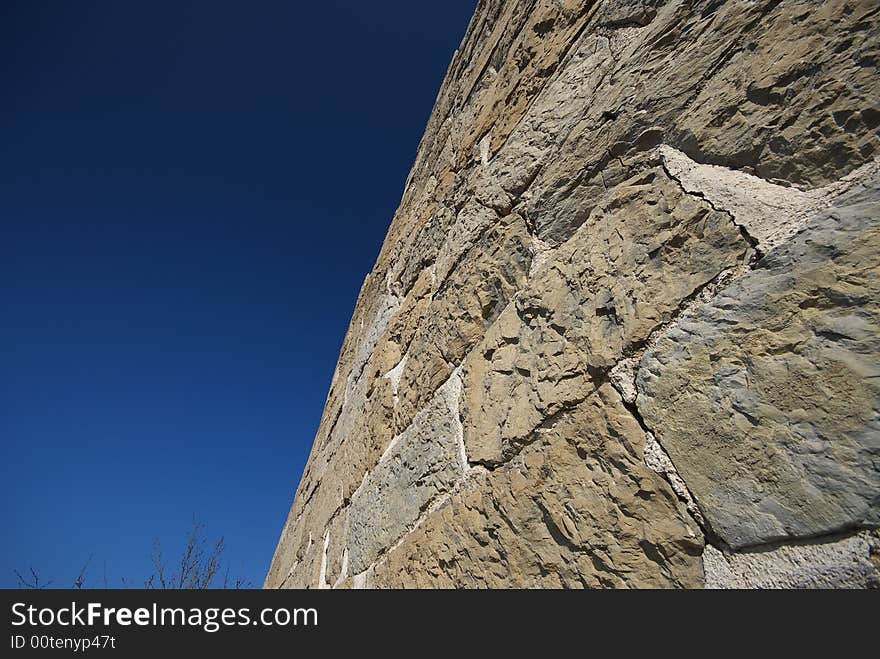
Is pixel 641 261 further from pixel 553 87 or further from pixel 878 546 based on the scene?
pixel 553 87

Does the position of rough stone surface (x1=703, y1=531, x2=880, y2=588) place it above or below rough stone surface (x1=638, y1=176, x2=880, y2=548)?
below

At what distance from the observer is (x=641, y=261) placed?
0.67 m

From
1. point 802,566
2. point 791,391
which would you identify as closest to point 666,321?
point 791,391

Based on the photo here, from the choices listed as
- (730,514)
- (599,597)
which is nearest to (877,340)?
(730,514)

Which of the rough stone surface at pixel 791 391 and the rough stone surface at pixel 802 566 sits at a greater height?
the rough stone surface at pixel 791 391

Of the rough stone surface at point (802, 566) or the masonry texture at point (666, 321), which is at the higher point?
the masonry texture at point (666, 321)

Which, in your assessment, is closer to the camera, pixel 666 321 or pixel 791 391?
pixel 791 391

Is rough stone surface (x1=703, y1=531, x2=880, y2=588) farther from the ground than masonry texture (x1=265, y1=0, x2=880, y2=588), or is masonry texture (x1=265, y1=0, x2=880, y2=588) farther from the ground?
masonry texture (x1=265, y1=0, x2=880, y2=588)

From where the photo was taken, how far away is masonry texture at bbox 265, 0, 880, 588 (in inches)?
18.6

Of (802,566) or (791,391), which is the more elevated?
(791,391)

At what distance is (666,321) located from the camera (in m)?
0.62

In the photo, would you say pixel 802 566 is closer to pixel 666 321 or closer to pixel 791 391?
pixel 791 391

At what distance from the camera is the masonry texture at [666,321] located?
471 millimetres

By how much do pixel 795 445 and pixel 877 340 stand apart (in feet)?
0.40
